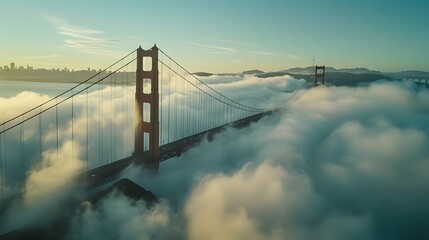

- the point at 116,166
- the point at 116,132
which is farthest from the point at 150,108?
the point at 116,132

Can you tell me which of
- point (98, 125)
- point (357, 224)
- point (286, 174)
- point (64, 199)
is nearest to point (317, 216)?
point (357, 224)

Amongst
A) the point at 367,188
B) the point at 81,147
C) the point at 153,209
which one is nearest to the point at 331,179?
the point at 367,188

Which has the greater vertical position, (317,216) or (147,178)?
(147,178)

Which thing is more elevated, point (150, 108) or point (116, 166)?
point (150, 108)

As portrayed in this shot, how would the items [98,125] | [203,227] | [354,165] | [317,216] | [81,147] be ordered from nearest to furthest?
[203,227]
[317,216]
[354,165]
[81,147]
[98,125]

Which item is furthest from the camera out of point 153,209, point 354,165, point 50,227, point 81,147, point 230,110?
point 230,110

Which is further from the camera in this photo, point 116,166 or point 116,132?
point 116,132

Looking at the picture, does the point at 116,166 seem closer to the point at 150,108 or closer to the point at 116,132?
the point at 150,108

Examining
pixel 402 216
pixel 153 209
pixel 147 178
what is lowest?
pixel 402 216

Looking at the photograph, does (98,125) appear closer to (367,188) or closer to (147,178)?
(367,188)

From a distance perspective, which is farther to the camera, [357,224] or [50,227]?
[357,224]
